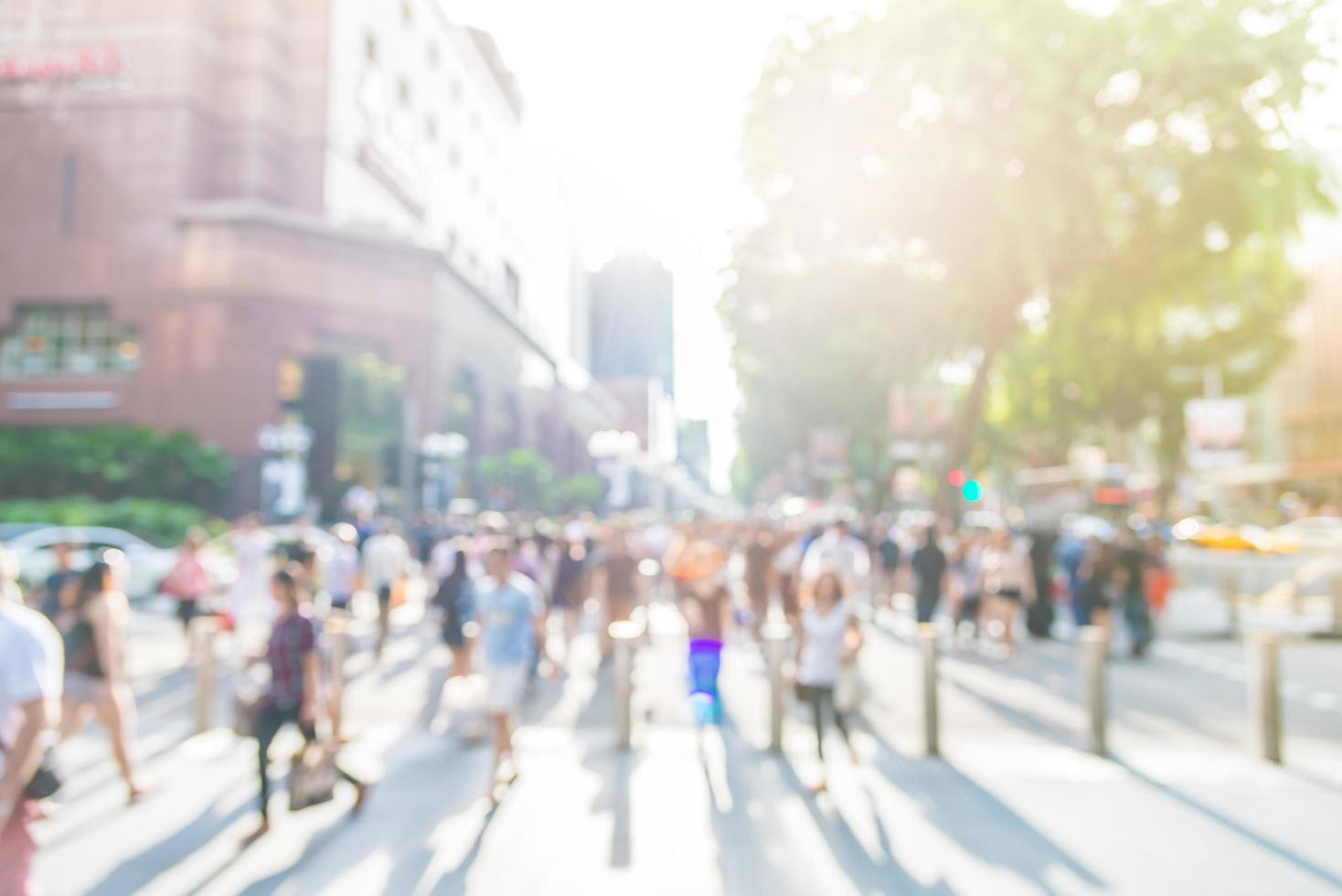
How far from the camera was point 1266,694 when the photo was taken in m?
8.73

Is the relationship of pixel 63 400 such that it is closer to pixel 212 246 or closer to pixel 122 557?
pixel 212 246

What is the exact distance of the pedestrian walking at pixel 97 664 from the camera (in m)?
6.85

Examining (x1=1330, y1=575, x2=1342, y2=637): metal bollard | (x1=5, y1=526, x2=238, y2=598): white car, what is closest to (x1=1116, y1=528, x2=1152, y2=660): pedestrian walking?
(x1=1330, y1=575, x2=1342, y2=637): metal bollard

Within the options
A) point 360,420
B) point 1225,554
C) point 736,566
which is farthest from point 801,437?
point 736,566

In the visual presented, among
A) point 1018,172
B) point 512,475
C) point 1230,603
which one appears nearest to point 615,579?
point 1018,172

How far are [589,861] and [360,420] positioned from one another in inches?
1461

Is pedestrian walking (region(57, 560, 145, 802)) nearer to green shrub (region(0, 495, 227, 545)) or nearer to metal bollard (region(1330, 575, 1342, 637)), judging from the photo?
metal bollard (region(1330, 575, 1342, 637))

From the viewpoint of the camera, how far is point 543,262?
85250 mm

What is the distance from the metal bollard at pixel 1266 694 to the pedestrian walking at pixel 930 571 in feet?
20.9

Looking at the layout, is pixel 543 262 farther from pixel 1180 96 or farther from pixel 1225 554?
pixel 1180 96

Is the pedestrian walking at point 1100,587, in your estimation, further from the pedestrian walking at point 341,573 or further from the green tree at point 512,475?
the green tree at point 512,475

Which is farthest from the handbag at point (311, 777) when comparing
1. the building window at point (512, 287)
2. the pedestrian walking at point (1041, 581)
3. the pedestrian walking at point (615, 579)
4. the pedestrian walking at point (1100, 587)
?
the building window at point (512, 287)

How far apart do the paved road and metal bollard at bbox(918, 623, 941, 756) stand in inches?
7.6

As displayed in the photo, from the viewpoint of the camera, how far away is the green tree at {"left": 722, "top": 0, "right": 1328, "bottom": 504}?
1628 centimetres
